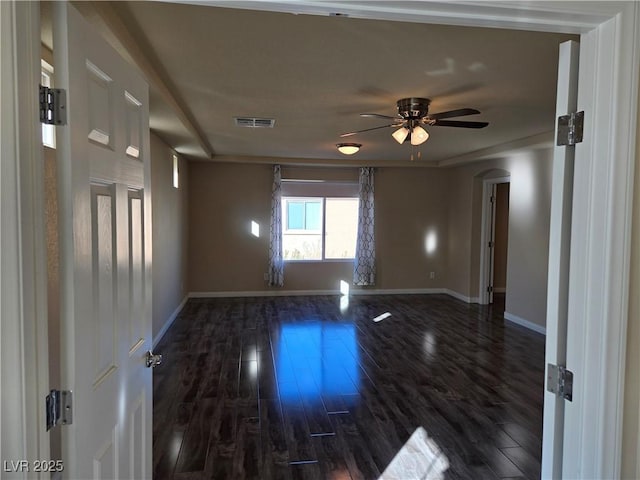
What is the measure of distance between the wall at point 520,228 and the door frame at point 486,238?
0.07m

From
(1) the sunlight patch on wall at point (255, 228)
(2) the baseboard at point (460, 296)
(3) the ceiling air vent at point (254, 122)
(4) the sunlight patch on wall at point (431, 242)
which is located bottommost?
(2) the baseboard at point (460, 296)

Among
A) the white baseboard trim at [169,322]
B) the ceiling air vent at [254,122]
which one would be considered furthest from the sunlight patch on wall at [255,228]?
the ceiling air vent at [254,122]

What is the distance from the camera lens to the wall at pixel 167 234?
15.0ft

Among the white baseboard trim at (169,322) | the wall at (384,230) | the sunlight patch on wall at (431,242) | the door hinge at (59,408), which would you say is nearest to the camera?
the door hinge at (59,408)

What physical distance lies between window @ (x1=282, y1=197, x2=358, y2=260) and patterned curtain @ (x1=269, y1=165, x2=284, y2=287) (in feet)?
0.72

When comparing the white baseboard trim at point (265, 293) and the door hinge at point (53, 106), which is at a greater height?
the door hinge at point (53, 106)

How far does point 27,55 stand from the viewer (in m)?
0.91

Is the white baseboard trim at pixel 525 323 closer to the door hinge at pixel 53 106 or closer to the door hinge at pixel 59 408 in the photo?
the door hinge at pixel 59 408

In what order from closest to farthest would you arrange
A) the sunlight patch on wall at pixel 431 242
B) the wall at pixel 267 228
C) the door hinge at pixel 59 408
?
the door hinge at pixel 59 408 → the wall at pixel 267 228 → the sunlight patch on wall at pixel 431 242

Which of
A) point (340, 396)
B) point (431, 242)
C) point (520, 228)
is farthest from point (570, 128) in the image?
point (431, 242)

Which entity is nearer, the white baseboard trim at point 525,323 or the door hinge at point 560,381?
the door hinge at point 560,381

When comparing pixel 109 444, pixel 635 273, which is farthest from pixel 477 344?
pixel 109 444

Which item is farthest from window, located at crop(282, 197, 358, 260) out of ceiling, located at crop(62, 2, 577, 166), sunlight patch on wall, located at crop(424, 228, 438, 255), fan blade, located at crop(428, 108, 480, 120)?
fan blade, located at crop(428, 108, 480, 120)

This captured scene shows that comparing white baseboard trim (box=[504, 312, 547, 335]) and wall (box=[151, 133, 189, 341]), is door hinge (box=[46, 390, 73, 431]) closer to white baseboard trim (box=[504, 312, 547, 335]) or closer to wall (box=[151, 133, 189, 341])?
wall (box=[151, 133, 189, 341])
